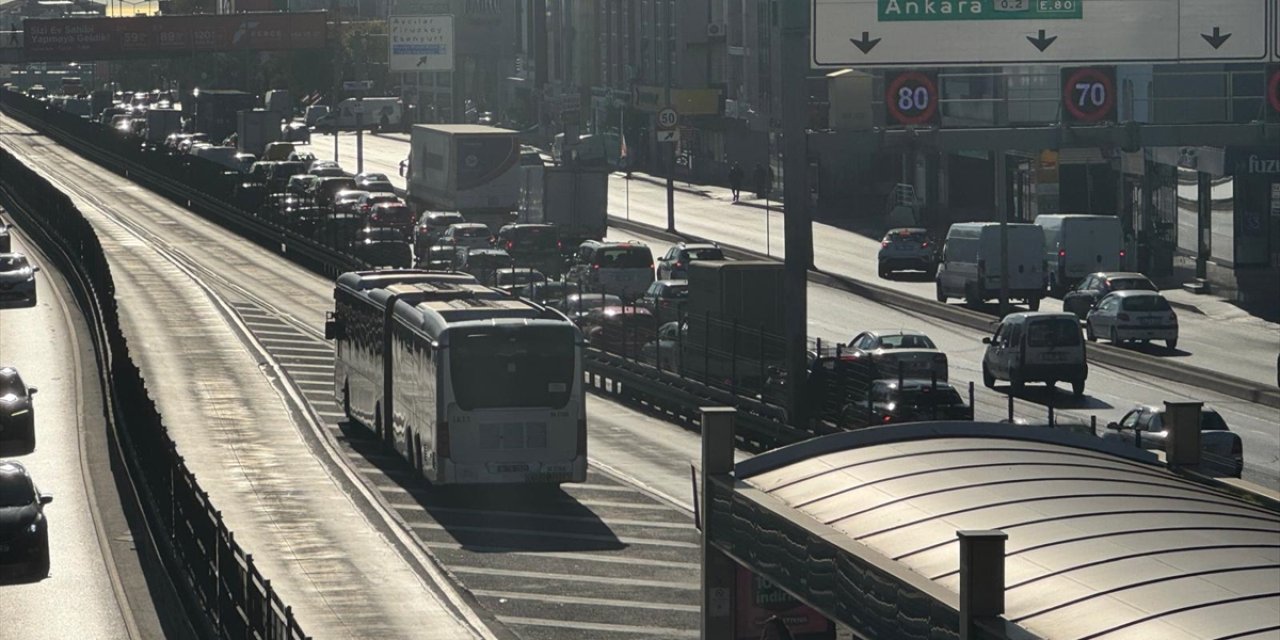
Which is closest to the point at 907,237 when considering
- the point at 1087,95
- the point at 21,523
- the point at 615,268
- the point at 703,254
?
the point at 703,254

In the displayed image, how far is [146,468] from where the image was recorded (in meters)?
33.2

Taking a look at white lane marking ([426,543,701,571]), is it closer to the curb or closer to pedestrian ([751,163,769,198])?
the curb

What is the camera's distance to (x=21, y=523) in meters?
29.0

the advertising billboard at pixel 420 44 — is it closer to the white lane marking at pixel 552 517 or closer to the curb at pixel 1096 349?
the curb at pixel 1096 349

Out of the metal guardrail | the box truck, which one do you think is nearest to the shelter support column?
→ the metal guardrail

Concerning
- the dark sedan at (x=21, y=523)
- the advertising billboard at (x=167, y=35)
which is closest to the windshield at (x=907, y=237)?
the dark sedan at (x=21, y=523)

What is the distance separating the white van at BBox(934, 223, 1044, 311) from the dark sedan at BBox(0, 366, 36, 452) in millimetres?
30813

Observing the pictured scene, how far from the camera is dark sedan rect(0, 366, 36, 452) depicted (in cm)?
4009

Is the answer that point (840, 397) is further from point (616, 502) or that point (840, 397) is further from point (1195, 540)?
point (1195, 540)

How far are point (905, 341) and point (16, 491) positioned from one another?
77.0 feet

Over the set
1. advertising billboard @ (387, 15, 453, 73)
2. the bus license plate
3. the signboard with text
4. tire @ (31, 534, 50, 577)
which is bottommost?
tire @ (31, 534, 50, 577)

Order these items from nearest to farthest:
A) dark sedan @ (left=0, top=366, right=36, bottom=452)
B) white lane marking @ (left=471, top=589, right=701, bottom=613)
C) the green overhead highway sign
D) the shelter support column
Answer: the shelter support column < white lane marking @ (left=471, top=589, right=701, bottom=613) < dark sedan @ (left=0, top=366, right=36, bottom=452) < the green overhead highway sign

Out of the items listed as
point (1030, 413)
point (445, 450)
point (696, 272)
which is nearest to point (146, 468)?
point (445, 450)

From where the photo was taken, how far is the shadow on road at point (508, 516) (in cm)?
3192
